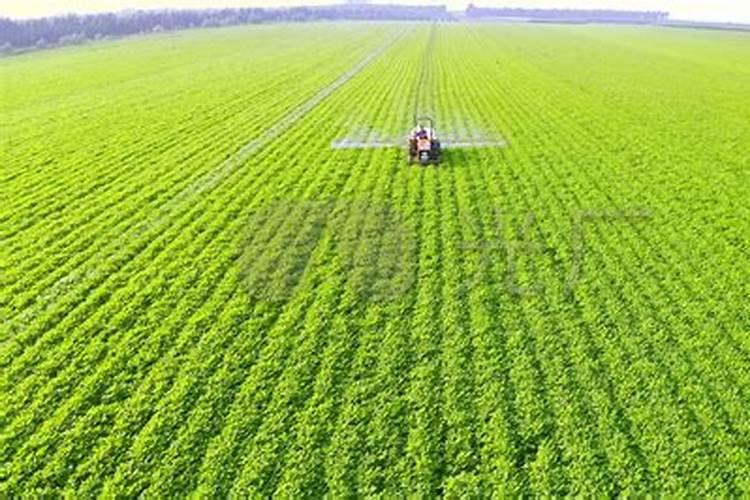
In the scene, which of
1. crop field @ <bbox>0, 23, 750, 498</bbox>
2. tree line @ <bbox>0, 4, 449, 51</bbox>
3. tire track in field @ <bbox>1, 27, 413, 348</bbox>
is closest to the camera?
crop field @ <bbox>0, 23, 750, 498</bbox>

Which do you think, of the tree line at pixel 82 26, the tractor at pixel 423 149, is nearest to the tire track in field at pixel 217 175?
the tractor at pixel 423 149

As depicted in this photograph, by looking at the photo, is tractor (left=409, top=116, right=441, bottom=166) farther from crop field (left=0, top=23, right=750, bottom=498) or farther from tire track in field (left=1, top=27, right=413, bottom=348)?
tire track in field (left=1, top=27, right=413, bottom=348)

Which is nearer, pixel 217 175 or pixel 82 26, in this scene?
pixel 217 175

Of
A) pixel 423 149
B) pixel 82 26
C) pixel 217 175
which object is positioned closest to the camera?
pixel 217 175

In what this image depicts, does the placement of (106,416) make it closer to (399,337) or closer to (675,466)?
(399,337)

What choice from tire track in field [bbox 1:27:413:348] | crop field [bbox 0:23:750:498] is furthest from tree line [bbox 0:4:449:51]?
crop field [bbox 0:23:750:498]

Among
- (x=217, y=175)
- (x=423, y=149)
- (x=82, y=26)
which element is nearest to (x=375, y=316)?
(x=423, y=149)

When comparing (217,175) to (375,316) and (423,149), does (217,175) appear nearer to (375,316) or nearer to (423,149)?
(423,149)

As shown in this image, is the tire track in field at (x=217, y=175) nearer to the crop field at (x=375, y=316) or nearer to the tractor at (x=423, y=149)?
the crop field at (x=375, y=316)

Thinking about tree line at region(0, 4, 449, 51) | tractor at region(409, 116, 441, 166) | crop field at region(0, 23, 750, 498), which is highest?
tree line at region(0, 4, 449, 51)
